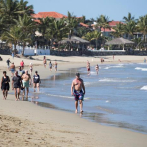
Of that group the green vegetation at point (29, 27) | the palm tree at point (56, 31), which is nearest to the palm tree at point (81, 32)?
the green vegetation at point (29, 27)

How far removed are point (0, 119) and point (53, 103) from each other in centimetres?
701

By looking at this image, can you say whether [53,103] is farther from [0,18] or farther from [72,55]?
[72,55]

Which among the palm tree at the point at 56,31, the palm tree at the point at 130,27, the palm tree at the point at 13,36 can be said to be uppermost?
the palm tree at the point at 130,27

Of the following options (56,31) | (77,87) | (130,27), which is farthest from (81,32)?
(77,87)

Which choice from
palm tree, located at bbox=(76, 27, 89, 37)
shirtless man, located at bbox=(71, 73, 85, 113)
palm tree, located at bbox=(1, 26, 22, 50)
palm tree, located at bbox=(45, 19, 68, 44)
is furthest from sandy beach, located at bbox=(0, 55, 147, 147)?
palm tree, located at bbox=(76, 27, 89, 37)

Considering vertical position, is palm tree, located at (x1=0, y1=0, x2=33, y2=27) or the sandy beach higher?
palm tree, located at (x1=0, y1=0, x2=33, y2=27)

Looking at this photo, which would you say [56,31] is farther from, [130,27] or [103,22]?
[103,22]

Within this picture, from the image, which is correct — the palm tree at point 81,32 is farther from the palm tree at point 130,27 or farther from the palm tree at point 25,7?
the palm tree at point 25,7

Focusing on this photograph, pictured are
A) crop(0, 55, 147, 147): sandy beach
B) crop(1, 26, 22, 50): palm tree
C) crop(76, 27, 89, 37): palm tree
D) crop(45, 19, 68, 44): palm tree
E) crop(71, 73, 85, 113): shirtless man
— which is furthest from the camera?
crop(76, 27, 89, 37): palm tree

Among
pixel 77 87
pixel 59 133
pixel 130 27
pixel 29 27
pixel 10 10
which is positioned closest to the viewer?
pixel 59 133

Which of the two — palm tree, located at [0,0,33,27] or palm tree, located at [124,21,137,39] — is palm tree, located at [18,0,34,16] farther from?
palm tree, located at [124,21,137,39]

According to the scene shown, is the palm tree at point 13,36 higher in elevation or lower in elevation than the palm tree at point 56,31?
lower

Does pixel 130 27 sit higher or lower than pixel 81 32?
higher

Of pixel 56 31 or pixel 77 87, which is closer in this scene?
pixel 77 87
